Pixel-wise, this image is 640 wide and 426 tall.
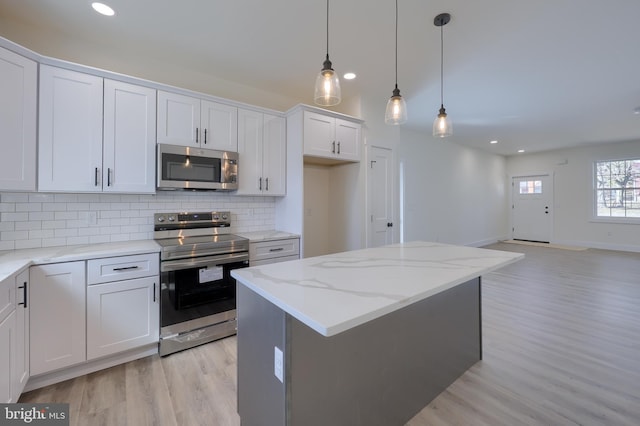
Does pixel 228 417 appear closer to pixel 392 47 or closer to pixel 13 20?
pixel 392 47

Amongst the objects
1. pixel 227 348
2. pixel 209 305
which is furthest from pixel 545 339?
pixel 209 305

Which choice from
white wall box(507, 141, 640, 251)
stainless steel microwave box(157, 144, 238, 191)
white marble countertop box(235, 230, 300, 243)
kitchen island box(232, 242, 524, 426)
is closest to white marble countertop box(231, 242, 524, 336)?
kitchen island box(232, 242, 524, 426)

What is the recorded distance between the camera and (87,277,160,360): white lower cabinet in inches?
81.0

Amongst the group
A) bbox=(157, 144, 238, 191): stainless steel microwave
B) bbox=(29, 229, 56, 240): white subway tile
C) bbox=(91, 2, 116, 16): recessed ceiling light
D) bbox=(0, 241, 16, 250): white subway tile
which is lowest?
bbox=(0, 241, 16, 250): white subway tile

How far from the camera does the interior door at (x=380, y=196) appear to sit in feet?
12.1

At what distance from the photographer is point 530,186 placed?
26.8ft

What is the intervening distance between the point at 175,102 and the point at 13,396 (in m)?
2.38

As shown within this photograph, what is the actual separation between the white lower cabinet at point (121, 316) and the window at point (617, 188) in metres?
9.76

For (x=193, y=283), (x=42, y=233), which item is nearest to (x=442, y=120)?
(x=193, y=283)

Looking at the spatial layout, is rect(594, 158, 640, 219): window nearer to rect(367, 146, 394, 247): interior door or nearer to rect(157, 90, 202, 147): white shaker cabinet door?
rect(367, 146, 394, 247): interior door

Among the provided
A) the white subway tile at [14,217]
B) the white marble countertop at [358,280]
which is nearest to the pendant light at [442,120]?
the white marble countertop at [358,280]

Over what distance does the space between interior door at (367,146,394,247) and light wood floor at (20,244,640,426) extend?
1502 mm

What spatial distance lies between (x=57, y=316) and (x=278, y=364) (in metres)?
1.83

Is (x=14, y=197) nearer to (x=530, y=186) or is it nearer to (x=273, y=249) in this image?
(x=273, y=249)
